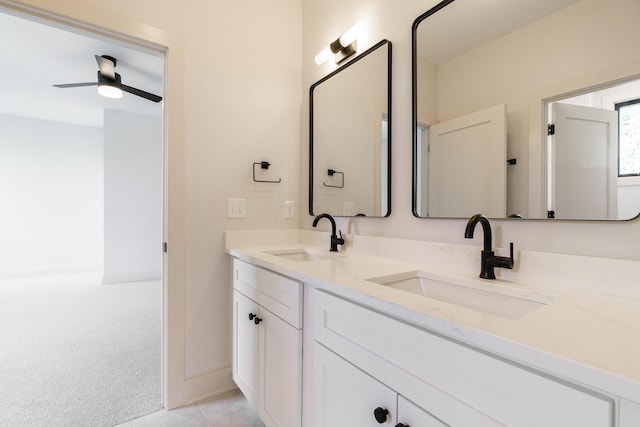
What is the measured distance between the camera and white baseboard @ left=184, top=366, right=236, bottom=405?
164 cm

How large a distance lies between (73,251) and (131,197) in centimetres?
162

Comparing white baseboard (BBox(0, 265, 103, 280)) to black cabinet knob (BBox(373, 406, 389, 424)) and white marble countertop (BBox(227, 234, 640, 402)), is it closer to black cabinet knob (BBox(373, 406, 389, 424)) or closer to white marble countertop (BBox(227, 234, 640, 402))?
white marble countertop (BBox(227, 234, 640, 402))

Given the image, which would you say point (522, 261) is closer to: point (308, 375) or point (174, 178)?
point (308, 375)

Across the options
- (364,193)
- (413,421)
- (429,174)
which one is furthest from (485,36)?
(413,421)

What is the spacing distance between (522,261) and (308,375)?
84cm

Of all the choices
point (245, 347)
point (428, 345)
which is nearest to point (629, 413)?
point (428, 345)

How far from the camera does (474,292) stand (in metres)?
0.98

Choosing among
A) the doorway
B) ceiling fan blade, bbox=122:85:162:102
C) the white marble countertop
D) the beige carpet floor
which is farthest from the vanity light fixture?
the beige carpet floor

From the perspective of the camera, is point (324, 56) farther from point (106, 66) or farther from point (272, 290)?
point (106, 66)

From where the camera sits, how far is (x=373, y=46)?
1.50m

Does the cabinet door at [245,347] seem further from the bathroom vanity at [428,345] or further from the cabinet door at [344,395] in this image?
the cabinet door at [344,395]

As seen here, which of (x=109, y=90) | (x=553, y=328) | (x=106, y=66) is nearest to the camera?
(x=553, y=328)

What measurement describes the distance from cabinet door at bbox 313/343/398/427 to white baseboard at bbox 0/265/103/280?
548 centimetres

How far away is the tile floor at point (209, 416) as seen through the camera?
148 centimetres
